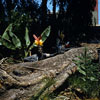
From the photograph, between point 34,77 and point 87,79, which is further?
point 87,79

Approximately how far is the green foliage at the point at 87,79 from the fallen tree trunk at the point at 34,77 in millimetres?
170

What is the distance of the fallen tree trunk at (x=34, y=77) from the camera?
7.63ft

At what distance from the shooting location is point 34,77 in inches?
106

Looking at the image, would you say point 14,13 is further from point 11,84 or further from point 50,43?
point 11,84

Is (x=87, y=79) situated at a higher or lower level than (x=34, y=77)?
lower

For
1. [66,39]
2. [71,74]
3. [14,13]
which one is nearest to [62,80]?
[71,74]

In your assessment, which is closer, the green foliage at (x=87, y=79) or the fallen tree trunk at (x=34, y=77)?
the fallen tree trunk at (x=34, y=77)

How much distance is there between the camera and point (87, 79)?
2941mm

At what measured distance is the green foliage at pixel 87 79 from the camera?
2.87 metres

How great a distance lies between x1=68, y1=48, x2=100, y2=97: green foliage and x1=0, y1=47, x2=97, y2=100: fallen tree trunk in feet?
0.56

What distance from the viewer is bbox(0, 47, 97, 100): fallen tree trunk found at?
232cm

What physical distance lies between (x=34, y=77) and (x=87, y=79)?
0.82 metres

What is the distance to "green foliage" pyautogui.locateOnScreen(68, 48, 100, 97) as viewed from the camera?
2.87 metres

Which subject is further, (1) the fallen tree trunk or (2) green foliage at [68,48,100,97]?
(2) green foliage at [68,48,100,97]
